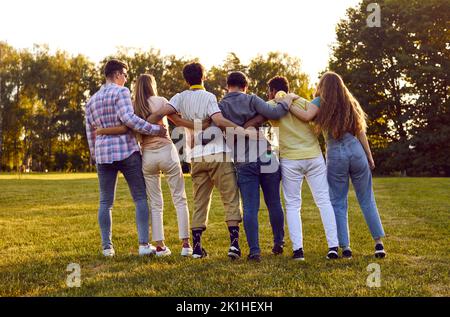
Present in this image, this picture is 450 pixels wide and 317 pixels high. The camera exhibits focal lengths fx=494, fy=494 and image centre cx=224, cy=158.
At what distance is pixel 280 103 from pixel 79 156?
173 feet

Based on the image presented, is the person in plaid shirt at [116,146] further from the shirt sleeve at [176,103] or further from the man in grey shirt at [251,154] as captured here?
the man in grey shirt at [251,154]

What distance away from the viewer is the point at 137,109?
220 inches

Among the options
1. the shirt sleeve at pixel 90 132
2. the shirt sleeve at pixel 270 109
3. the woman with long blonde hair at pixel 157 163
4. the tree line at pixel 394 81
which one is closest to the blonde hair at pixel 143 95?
the woman with long blonde hair at pixel 157 163

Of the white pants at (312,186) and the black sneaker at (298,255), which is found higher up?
the white pants at (312,186)

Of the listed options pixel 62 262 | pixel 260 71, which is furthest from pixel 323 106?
pixel 260 71

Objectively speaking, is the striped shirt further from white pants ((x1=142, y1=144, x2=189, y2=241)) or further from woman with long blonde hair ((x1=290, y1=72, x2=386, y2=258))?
woman with long blonde hair ((x1=290, y1=72, x2=386, y2=258))

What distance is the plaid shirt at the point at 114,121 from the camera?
532 cm

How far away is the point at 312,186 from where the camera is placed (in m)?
5.31

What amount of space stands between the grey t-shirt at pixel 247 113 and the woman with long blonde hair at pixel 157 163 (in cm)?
60

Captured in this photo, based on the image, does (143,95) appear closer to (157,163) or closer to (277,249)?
(157,163)

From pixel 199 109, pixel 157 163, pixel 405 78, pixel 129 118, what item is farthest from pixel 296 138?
pixel 405 78
